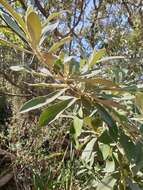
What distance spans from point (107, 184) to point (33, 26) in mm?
651

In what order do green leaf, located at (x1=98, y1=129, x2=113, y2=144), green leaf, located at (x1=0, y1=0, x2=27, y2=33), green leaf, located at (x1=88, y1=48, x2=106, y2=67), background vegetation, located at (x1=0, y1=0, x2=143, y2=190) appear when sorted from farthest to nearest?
background vegetation, located at (x1=0, y1=0, x2=143, y2=190) < green leaf, located at (x1=98, y1=129, x2=113, y2=144) < green leaf, located at (x1=88, y1=48, x2=106, y2=67) < green leaf, located at (x1=0, y1=0, x2=27, y2=33)

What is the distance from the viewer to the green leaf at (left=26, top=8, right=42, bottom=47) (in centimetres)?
101

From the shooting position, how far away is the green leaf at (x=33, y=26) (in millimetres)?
1012

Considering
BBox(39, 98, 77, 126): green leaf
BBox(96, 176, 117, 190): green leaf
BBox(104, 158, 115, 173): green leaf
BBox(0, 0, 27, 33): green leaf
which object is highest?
BBox(0, 0, 27, 33): green leaf

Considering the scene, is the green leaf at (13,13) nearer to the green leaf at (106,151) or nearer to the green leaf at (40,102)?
the green leaf at (40,102)

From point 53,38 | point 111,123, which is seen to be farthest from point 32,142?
point 111,123

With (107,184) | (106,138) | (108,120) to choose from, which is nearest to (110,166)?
(107,184)

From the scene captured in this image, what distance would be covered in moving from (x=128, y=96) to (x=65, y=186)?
278cm

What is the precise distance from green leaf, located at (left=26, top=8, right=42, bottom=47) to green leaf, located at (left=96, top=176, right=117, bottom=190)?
585 millimetres

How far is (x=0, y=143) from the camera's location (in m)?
4.68

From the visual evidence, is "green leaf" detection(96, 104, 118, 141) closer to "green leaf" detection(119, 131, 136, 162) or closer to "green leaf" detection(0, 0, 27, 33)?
"green leaf" detection(119, 131, 136, 162)

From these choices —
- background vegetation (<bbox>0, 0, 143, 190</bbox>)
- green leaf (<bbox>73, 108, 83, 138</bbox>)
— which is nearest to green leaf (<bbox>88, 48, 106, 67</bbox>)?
green leaf (<bbox>73, 108, 83, 138</bbox>)

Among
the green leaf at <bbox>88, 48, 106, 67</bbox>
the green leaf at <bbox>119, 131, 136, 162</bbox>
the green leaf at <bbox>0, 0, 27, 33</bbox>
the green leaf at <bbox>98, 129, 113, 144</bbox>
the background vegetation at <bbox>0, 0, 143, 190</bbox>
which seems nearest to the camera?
the green leaf at <bbox>0, 0, 27, 33</bbox>

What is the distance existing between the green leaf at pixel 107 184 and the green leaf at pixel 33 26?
1.92 feet
